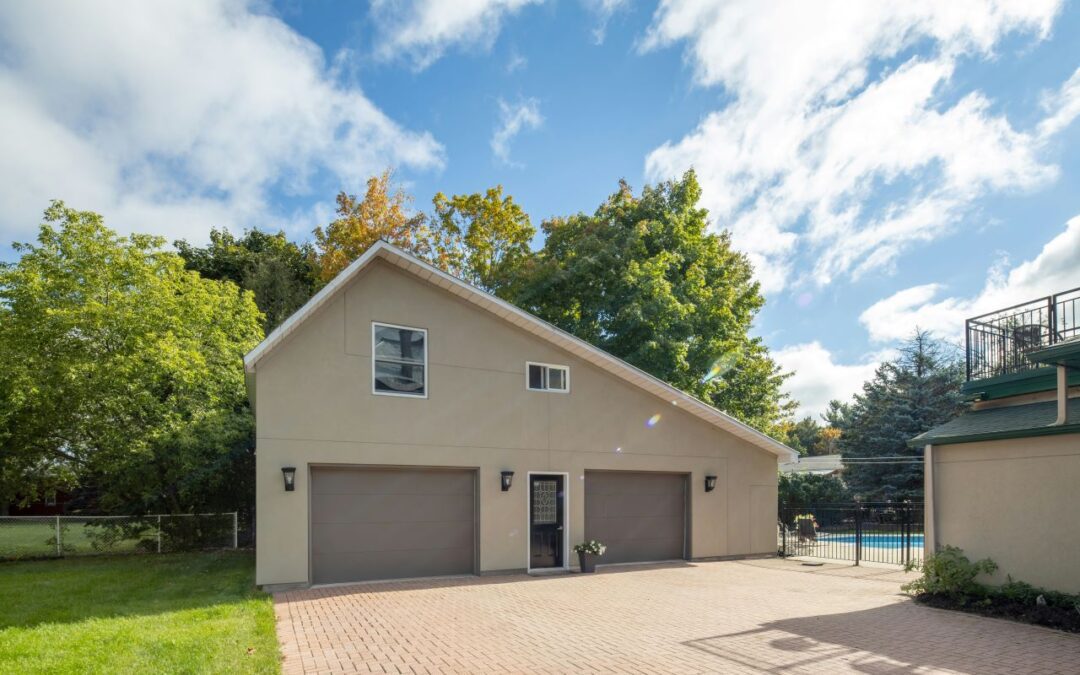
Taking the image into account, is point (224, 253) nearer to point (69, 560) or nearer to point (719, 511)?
point (69, 560)

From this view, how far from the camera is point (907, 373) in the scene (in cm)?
2909

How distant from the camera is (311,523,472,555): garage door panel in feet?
37.9

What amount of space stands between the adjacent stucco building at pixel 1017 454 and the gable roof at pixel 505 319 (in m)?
5.07

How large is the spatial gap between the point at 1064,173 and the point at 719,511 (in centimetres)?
966

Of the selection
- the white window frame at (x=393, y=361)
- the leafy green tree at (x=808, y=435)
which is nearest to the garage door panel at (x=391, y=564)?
the white window frame at (x=393, y=361)

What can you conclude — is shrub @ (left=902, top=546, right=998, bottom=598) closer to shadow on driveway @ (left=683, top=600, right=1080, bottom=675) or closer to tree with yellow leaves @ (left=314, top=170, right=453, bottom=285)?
shadow on driveway @ (left=683, top=600, right=1080, bottom=675)

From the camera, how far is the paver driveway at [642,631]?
6902 mm

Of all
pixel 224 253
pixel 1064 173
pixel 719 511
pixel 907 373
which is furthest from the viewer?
pixel 224 253

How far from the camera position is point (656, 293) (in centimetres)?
2234

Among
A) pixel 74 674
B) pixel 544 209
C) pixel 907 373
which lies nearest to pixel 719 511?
pixel 74 674

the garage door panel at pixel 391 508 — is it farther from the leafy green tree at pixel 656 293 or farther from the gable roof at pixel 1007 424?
the leafy green tree at pixel 656 293

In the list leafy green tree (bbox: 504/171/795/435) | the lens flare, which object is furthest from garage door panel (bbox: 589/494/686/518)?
the lens flare

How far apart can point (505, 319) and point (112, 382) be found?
965 cm

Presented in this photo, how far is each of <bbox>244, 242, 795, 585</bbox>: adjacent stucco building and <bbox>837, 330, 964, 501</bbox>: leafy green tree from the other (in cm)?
1493
